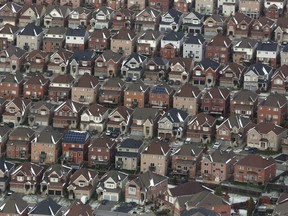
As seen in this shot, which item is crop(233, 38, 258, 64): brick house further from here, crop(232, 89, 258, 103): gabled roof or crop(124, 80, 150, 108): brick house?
crop(124, 80, 150, 108): brick house

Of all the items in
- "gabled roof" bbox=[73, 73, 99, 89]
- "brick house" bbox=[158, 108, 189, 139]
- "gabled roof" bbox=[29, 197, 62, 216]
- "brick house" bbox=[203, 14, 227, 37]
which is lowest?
"gabled roof" bbox=[29, 197, 62, 216]

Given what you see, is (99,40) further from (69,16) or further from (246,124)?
(246,124)

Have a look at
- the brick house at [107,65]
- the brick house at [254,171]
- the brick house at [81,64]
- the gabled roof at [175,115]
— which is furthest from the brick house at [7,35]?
the brick house at [254,171]

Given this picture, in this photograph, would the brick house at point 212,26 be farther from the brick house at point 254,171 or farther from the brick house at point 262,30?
the brick house at point 254,171

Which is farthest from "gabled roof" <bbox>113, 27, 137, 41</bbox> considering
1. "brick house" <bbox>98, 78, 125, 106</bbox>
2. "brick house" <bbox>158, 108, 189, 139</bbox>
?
"brick house" <bbox>158, 108, 189, 139</bbox>

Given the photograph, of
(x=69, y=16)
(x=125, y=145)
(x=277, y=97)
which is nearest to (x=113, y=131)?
(x=125, y=145)
